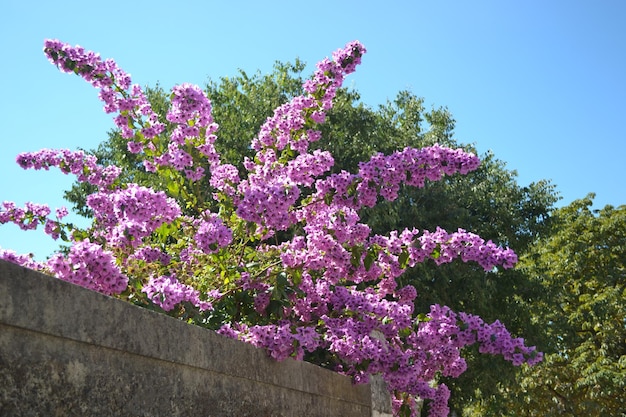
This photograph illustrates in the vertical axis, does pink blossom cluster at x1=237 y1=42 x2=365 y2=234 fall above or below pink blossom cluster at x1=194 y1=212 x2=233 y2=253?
above

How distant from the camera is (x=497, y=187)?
23844mm

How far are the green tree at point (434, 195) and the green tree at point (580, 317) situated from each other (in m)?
1.27

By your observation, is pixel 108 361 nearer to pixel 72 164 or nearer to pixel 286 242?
pixel 286 242

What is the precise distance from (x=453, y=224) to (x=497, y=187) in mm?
2744

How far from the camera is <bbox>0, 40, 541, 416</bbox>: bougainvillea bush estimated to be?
6.96 metres

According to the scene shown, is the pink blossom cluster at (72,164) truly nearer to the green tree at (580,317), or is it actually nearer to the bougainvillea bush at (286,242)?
the bougainvillea bush at (286,242)

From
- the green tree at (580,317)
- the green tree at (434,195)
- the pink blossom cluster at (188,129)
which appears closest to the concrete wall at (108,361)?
the pink blossom cluster at (188,129)

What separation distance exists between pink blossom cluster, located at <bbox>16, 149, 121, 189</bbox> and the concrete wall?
11.9 feet

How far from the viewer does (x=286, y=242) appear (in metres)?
8.14

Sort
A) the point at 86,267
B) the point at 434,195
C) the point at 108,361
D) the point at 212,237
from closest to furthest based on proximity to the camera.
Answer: the point at 108,361 → the point at 86,267 → the point at 212,237 → the point at 434,195

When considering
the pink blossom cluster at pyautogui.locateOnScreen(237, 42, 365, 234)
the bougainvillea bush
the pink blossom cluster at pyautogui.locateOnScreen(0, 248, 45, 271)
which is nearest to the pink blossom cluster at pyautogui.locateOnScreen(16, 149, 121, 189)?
the bougainvillea bush

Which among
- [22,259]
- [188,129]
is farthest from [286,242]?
[22,259]

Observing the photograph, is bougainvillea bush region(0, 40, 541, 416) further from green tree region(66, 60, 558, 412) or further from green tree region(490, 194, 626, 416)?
green tree region(490, 194, 626, 416)

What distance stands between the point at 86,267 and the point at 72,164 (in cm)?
380
